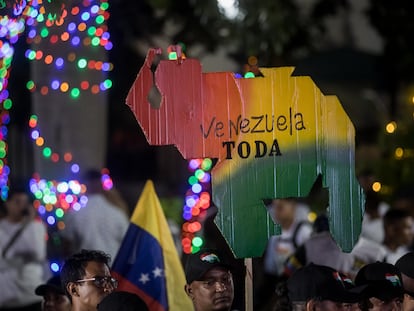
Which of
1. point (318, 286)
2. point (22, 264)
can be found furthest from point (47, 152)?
point (318, 286)

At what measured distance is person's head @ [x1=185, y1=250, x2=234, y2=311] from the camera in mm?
8000

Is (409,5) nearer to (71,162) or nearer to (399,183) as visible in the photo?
(399,183)

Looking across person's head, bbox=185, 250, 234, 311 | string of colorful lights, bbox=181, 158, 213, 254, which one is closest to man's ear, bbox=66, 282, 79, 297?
person's head, bbox=185, 250, 234, 311

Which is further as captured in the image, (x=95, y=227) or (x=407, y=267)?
(x=95, y=227)

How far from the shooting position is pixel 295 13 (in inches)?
669

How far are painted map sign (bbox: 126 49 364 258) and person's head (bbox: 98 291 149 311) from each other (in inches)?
32.2

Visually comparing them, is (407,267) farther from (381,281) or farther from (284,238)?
(284,238)

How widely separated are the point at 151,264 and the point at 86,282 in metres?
1.65

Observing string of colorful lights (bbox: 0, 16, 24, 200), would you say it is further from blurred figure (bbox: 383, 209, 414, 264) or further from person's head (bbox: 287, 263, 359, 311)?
blurred figure (bbox: 383, 209, 414, 264)

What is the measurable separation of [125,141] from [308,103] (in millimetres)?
12880

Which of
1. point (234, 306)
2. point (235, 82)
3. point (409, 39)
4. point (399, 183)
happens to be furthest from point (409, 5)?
point (235, 82)

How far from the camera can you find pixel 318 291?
779 cm

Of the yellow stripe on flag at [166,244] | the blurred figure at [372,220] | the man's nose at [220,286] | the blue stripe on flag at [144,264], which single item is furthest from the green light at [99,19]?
the blurred figure at [372,220]

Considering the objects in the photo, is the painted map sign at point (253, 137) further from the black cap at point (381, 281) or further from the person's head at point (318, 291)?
the black cap at point (381, 281)
